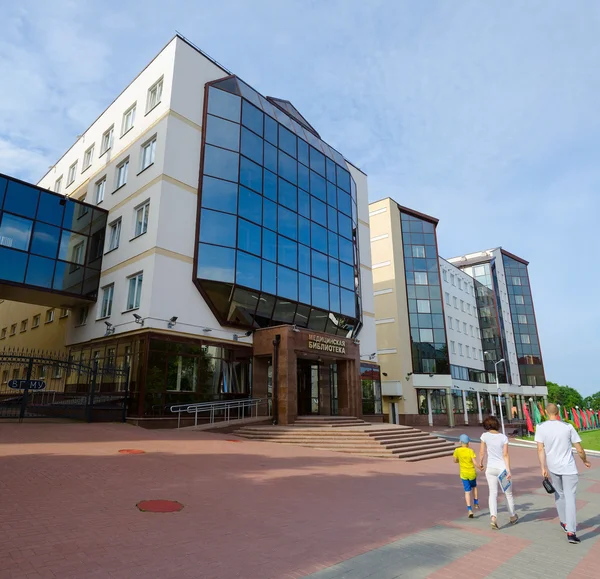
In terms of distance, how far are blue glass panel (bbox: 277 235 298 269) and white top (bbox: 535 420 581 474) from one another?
18058mm

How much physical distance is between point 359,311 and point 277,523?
2310cm

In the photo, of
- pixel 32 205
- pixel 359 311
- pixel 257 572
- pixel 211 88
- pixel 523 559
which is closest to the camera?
pixel 257 572

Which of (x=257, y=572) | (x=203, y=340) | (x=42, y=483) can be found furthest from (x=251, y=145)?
(x=257, y=572)

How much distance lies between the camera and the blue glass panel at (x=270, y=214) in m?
23.4

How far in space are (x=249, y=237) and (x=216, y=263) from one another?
8.03 ft

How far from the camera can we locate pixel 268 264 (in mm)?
22719

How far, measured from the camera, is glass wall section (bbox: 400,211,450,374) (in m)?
45.0

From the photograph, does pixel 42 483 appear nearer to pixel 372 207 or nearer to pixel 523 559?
pixel 523 559

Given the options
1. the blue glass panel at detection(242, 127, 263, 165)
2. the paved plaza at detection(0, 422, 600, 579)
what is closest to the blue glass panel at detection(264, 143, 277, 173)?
the blue glass panel at detection(242, 127, 263, 165)

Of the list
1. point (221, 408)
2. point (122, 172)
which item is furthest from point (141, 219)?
point (221, 408)

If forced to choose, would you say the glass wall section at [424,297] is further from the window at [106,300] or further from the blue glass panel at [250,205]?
the window at [106,300]

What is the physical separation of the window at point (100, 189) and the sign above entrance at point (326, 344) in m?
15.2

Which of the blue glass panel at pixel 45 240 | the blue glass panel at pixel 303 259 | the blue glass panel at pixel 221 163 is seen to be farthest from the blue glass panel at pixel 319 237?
the blue glass panel at pixel 45 240

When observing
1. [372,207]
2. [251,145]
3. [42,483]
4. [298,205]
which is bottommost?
[42,483]
